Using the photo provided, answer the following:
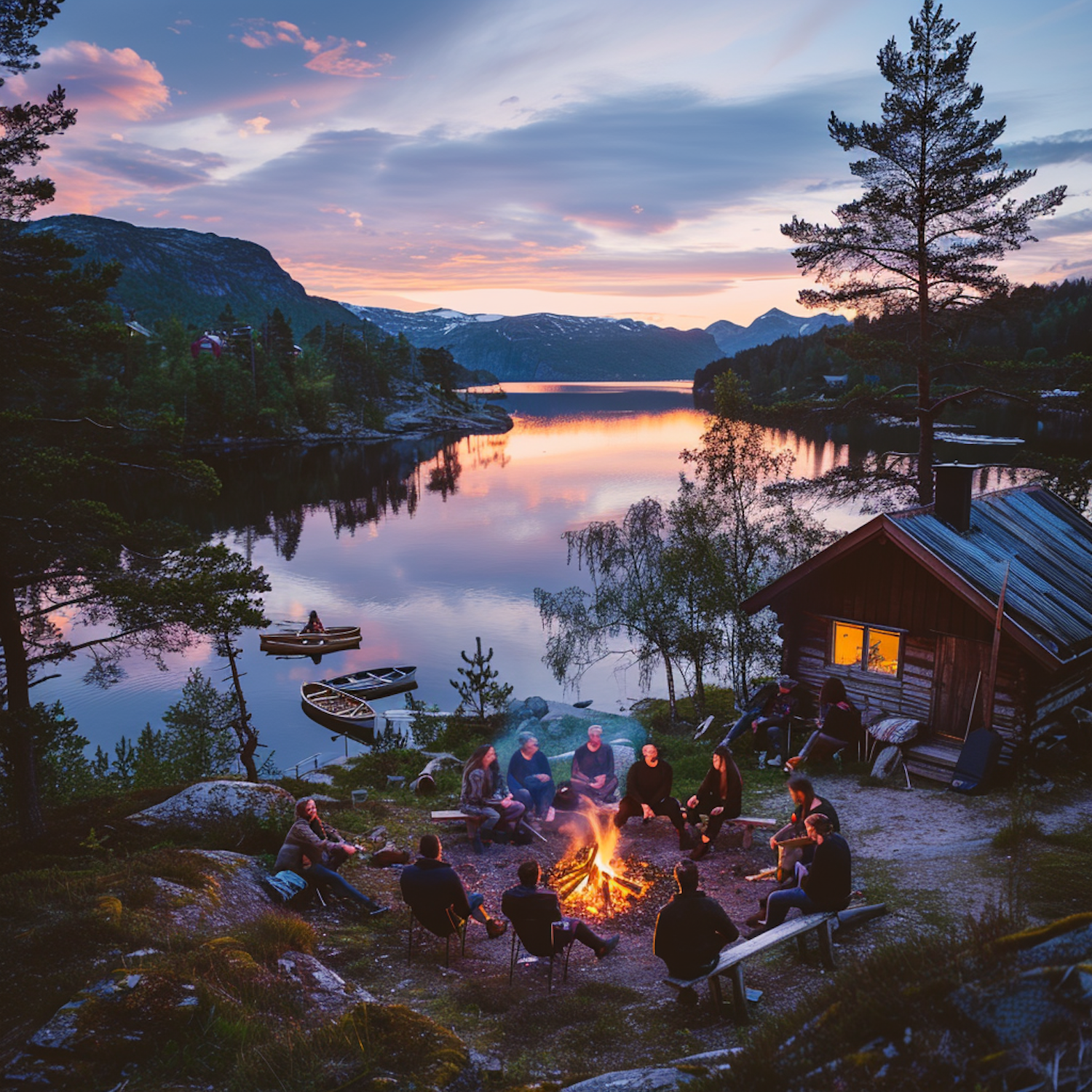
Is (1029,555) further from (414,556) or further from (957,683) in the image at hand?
(414,556)

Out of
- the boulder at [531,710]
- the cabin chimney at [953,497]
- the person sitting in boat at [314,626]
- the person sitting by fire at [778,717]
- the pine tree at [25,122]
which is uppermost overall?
the pine tree at [25,122]

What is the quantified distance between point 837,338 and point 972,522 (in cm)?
849

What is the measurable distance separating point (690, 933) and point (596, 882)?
324cm

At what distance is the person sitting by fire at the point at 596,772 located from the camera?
12633 millimetres

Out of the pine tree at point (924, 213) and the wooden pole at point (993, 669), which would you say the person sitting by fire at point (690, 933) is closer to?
the wooden pole at point (993, 669)

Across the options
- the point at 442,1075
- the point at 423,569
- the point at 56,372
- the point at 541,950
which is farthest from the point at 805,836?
the point at 423,569

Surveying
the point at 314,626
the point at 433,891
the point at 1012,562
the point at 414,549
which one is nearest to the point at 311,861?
the point at 433,891

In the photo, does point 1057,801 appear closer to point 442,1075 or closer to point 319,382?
point 442,1075

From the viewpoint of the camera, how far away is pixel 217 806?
11719 mm

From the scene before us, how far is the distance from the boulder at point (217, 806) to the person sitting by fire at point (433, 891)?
381cm

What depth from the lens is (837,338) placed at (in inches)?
906

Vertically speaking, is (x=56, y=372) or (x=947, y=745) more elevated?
(x=56, y=372)

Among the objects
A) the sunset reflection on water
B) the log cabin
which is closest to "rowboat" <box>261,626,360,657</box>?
the sunset reflection on water

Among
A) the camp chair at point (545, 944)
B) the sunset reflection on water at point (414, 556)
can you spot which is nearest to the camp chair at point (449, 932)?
the camp chair at point (545, 944)
